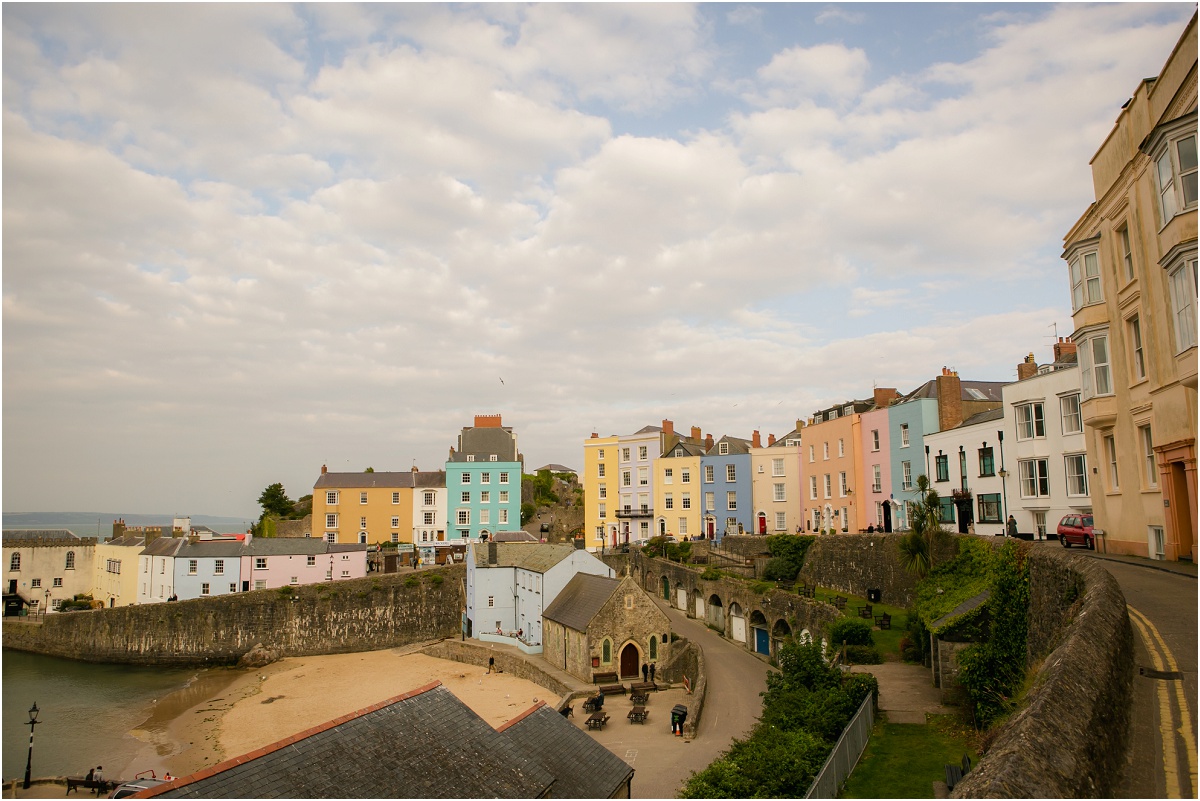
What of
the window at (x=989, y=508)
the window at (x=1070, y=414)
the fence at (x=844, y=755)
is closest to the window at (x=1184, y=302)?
the fence at (x=844, y=755)

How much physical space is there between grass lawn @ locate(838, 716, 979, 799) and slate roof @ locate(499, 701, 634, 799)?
517 centimetres

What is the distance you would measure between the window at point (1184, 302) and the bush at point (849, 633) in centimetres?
1469

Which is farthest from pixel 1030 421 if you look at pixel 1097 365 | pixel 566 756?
pixel 566 756

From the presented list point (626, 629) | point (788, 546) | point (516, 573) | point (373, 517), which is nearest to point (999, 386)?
point (788, 546)

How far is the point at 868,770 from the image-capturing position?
16.3 meters

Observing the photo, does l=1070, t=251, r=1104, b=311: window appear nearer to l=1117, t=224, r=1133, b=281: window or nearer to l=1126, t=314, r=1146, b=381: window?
l=1117, t=224, r=1133, b=281: window

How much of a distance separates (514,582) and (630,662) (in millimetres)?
13748

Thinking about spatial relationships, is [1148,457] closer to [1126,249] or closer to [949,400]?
[1126,249]

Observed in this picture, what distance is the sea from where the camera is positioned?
1148 inches

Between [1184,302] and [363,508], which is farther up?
[1184,302]

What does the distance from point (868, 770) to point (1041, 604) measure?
5480 millimetres

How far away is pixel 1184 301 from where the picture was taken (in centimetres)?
1477

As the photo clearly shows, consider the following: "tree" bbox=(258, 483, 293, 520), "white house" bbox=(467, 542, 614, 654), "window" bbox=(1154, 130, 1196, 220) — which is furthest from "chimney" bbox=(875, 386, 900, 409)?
"tree" bbox=(258, 483, 293, 520)

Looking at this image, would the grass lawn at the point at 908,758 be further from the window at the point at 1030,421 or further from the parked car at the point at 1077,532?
the window at the point at 1030,421
